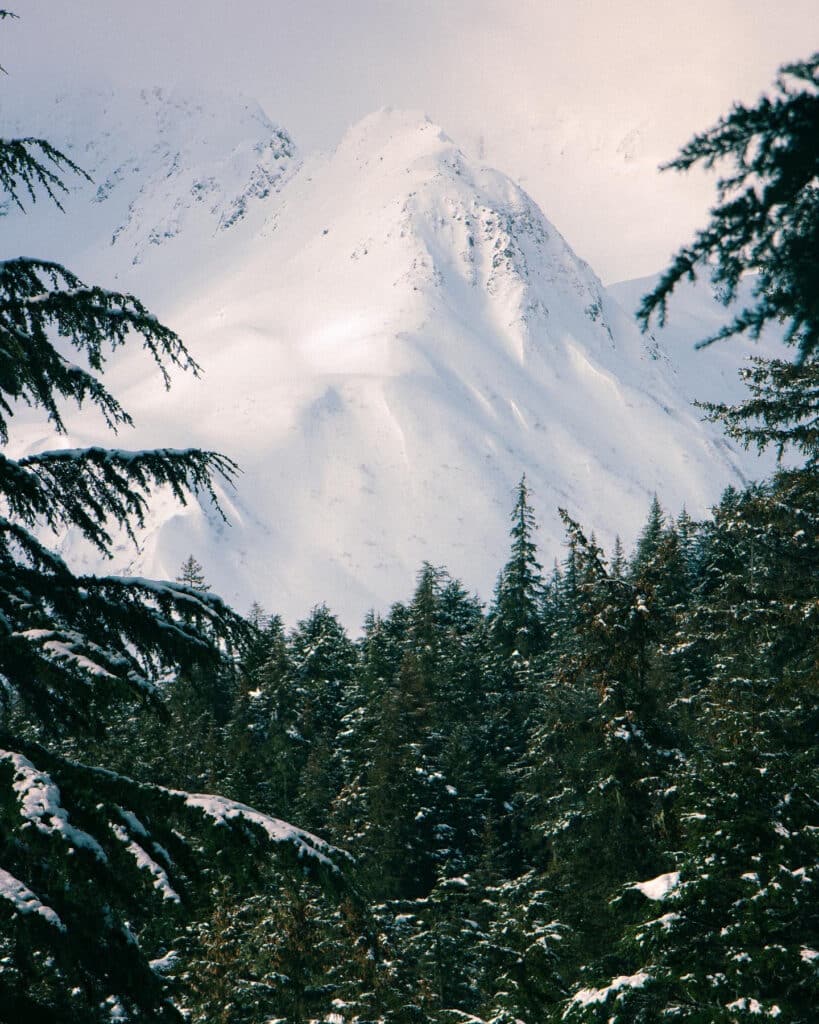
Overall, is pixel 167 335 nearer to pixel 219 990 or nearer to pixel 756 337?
pixel 756 337

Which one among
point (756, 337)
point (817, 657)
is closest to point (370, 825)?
point (817, 657)

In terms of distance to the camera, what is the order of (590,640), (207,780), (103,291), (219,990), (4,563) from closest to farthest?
(4,563), (103,291), (590,640), (219,990), (207,780)

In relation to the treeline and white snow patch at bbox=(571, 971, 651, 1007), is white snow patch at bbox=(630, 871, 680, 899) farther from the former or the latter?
white snow patch at bbox=(571, 971, 651, 1007)

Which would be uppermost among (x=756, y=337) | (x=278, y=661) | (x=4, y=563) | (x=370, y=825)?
(x=278, y=661)

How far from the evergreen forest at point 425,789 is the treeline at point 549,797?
7 centimetres

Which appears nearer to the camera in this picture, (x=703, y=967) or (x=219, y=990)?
(x=703, y=967)

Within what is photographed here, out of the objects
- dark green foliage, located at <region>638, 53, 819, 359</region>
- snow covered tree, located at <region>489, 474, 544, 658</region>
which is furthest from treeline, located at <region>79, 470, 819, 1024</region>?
dark green foliage, located at <region>638, 53, 819, 359</region>

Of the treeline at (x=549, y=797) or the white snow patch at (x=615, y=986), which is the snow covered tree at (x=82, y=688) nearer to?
the treeline at (x=549, y=797)

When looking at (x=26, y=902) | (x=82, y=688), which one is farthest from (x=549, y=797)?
(x=26, y=902)

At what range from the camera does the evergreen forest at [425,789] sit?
432cm

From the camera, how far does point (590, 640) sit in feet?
55.6

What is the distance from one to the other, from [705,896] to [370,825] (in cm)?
2676

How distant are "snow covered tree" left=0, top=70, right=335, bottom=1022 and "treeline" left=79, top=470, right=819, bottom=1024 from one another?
418 mm

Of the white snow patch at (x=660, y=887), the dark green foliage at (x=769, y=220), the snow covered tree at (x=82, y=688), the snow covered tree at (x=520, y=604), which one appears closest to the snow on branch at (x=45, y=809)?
the snow covered tree at (x=82, y=688)
